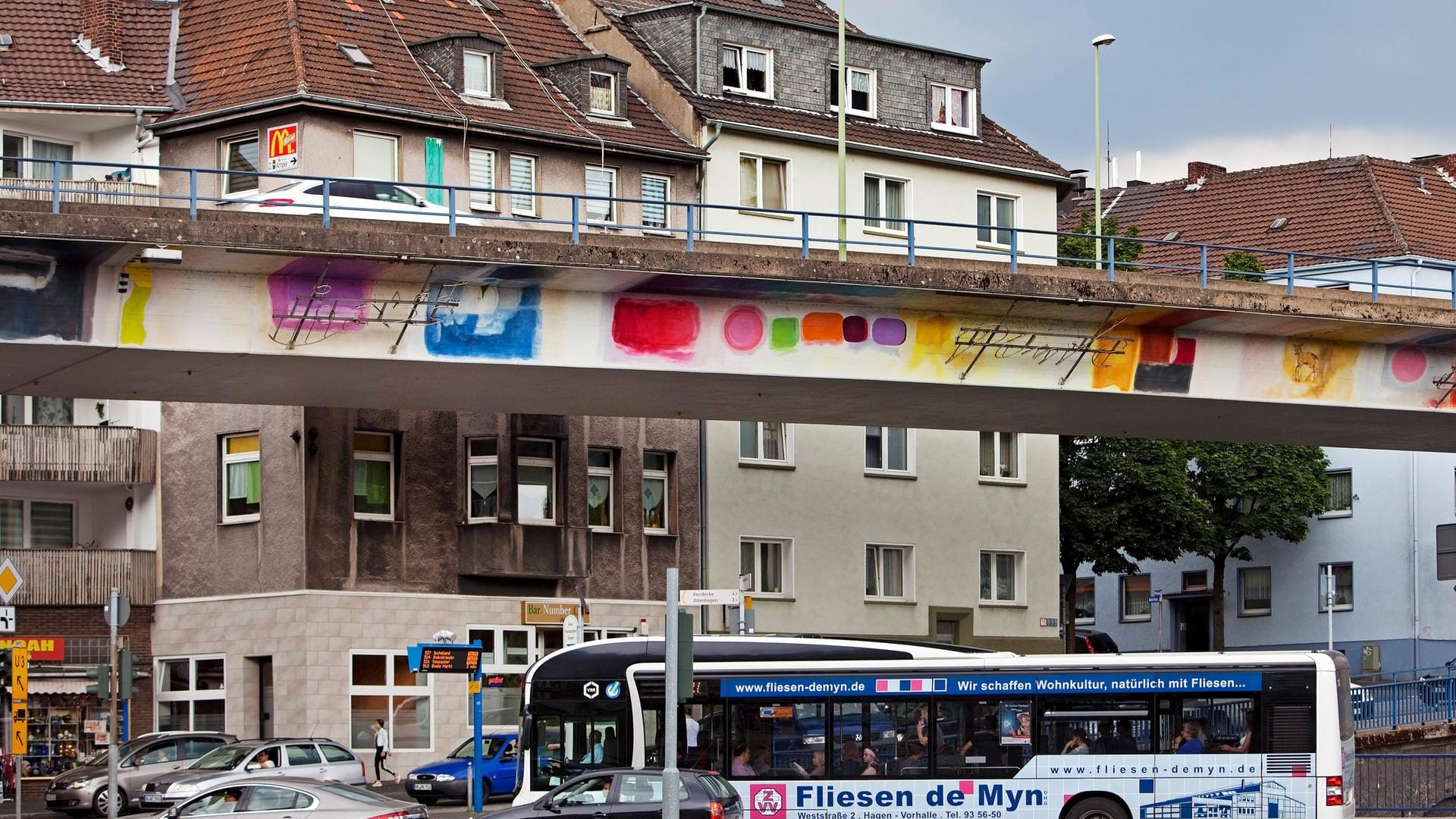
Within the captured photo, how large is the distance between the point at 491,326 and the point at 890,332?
248 inches

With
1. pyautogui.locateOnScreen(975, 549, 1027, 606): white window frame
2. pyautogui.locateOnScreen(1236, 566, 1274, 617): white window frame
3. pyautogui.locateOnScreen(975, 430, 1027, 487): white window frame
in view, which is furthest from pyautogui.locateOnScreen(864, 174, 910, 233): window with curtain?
pyautogui.locateOnScreen(1236, 566, 1274, 617): white window frame

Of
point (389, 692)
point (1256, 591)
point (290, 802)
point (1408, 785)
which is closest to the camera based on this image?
point (290, 802)

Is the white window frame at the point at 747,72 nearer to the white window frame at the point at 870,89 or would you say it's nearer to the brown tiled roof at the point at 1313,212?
the white window frame at the point at 870,89

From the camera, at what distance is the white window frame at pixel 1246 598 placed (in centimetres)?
6931

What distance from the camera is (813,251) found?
3600 cm

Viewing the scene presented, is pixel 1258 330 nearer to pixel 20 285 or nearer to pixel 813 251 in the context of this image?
pixel 813 251

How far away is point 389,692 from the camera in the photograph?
146 ft

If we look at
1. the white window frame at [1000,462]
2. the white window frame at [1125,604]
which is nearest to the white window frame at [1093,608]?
the white window frame at [1125,604]

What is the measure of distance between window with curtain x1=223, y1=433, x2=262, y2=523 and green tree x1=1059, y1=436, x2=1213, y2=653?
80.7ft

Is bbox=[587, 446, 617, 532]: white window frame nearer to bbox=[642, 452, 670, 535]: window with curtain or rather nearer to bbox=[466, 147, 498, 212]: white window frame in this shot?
bbox=[642, 452, 670, 535]: window with curtain

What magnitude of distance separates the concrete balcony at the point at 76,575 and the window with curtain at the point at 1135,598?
3788cm

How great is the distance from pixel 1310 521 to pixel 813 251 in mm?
36896

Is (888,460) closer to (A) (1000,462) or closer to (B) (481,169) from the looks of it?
(A) (1000,462)

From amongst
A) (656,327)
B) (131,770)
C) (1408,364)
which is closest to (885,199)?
(1408,364)
